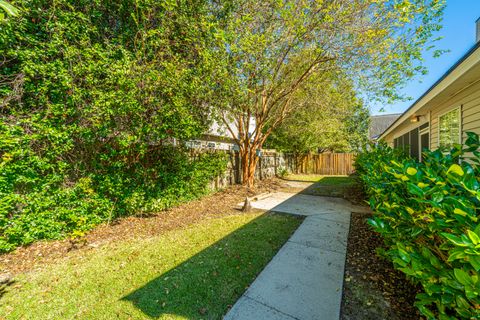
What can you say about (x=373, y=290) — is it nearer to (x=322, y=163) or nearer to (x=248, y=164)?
(x=248, y=164)

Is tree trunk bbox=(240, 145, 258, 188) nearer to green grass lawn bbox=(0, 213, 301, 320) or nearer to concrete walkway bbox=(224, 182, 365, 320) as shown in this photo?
concrete walkway bbox=(224, 182, 365, 320)

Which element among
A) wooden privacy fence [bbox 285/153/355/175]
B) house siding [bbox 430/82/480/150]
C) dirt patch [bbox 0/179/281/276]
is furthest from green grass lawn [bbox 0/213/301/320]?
wooden privacy fence [bbox 285/153/355/175]

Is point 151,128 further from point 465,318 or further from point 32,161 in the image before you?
point 465,318

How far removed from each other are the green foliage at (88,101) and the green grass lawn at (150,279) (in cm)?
118

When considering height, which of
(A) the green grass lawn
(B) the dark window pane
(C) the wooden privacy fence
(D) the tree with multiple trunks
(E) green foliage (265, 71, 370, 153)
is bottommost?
(A) the green grass lawn

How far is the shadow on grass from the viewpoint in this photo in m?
2.27

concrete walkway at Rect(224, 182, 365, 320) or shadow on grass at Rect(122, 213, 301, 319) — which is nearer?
concrete walkway at Rect(224, 182, 365, 320)

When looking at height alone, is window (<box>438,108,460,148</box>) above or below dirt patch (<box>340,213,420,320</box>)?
above

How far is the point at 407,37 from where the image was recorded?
579cm

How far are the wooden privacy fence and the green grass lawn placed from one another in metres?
12.7

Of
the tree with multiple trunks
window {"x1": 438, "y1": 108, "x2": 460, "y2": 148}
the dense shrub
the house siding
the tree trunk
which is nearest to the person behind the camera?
the dense shrub

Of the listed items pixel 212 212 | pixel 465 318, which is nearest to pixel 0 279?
pixel 212 212

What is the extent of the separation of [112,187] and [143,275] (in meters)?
2.39

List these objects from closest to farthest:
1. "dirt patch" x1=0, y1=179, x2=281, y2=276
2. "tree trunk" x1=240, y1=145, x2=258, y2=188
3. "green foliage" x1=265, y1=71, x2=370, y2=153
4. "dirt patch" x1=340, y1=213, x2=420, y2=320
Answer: "dirt patch" x1=340, y1=213, x2=420, y2=320 → "dirt patch" x1=0, y1=179, x2=281, y2=276 → "green foliage" x1=265, y1=71, x2=370, y2=153 → "tree trunk" x1=240, y1=145, x2=258, y2=188
